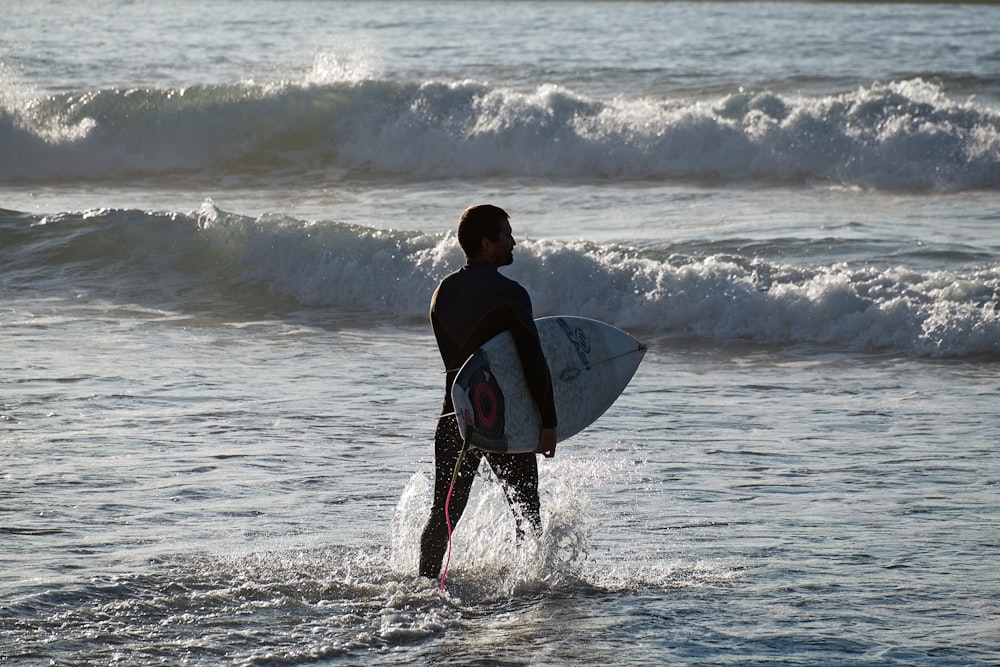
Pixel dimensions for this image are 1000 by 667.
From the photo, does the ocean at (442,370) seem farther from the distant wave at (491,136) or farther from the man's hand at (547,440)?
the man's hand at (547,440)

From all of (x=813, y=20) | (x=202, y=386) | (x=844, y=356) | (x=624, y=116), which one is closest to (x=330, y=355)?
(x=202, y=386)

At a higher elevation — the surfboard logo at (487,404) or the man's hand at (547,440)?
the surfboard logo at (487,404)

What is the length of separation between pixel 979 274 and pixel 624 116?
11.4 metres

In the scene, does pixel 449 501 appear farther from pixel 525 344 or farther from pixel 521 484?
pixel 525 344

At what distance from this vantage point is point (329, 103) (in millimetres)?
24031

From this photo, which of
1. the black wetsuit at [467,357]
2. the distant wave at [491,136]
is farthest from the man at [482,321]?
the distant wave at [491,136]

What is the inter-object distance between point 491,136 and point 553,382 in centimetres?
1680

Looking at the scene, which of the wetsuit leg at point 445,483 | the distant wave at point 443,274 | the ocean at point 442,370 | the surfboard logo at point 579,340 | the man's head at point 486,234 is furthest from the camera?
the distant wave at point 443,274

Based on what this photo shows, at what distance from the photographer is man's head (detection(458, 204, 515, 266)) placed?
16.6 ft

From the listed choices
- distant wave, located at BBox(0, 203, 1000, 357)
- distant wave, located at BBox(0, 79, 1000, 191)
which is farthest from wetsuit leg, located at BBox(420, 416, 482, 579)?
distant wave, located at BBox(0, 79, 1000, 191)

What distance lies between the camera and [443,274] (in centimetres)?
1303

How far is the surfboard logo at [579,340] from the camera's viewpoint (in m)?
5.84

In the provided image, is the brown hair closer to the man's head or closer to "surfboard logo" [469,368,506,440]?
the man's head

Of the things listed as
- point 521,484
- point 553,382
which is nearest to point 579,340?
point 553,382
